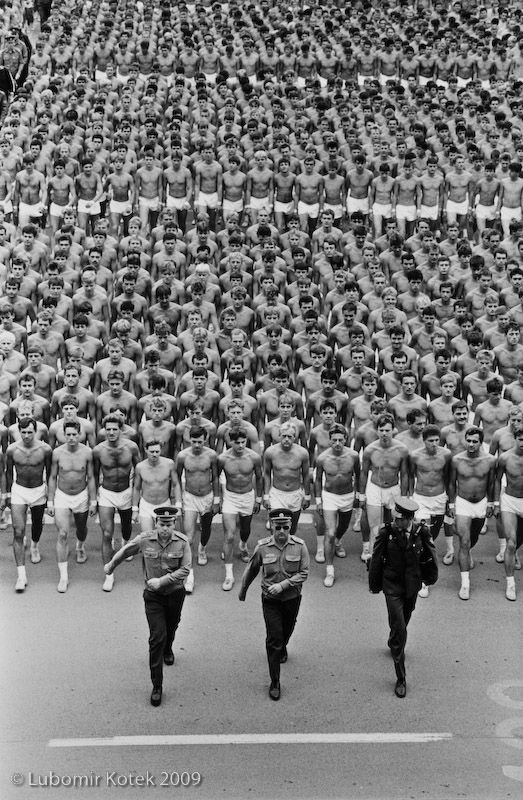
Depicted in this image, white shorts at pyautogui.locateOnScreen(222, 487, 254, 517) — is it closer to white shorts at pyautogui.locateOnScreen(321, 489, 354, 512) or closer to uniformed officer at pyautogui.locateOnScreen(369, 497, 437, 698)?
white shorts at pyautogui.locateOnScreen(321, 489, 354, 512)

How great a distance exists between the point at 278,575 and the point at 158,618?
45.3 inches

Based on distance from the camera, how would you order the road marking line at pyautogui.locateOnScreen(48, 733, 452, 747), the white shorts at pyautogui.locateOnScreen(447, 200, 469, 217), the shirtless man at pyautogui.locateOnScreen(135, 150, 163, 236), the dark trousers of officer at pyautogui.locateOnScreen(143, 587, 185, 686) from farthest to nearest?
the white shorts at pyautogui.locateOnScreen(447, 200, 469, 217)
the shirtless man at pyautogui.locateOnScreen(135, 150, 163, 236)
the dark trousers of officer at pyautogui.locateOnScreen(143, 587, 185, 686)
the road marking line at pyautogui.locateOnScreen(48, 733, 452, 747)

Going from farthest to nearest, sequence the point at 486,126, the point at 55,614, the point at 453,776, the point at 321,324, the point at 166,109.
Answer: the point at 166,109, the point at 486,126, the point at 321,324, the point at 55,614, the point at 453,776

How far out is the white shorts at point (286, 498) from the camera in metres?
13.8

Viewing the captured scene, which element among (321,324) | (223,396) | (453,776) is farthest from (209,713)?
(321,324)

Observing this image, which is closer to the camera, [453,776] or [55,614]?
[453,776]

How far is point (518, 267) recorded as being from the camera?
18.6 metres

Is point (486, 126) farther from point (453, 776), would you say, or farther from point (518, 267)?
point (453, 776)

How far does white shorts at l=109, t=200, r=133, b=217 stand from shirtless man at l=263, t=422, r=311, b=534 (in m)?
9.19

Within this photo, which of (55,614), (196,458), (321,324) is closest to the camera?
(55,614)

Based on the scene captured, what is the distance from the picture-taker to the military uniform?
10.6 metres

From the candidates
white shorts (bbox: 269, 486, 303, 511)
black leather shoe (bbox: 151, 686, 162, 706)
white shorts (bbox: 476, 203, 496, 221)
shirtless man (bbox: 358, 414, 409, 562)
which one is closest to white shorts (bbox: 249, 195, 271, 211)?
white shorts (bbox: 476, 203, 496, 221)

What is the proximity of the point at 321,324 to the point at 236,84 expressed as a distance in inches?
444

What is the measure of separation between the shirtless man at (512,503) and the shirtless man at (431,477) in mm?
639
